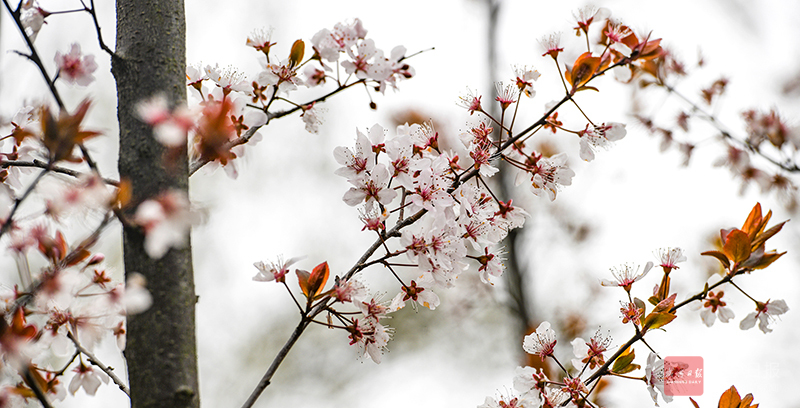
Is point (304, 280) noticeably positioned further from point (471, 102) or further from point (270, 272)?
point (471, 102)

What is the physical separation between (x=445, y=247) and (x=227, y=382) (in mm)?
6069

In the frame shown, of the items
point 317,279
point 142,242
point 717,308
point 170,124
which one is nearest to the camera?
point 170,124

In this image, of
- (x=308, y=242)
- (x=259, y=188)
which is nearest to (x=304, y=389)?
(x=308, y=242)

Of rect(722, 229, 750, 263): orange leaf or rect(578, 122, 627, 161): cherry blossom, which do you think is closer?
rect(722, 229, 750, 263): orange leaf

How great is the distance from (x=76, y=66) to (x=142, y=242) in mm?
445

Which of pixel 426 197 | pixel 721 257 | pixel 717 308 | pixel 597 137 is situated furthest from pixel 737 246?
pixel 426 197

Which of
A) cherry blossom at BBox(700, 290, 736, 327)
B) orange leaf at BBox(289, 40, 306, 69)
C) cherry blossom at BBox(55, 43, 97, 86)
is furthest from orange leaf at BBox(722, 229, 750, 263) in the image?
cherry blossom at BBox(55, 43, 97, 86)

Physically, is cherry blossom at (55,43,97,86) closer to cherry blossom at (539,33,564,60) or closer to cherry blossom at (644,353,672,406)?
cherry blossom at (539,33,564,60)

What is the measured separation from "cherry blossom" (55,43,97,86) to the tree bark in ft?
0.50

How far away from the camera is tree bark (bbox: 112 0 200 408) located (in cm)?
72

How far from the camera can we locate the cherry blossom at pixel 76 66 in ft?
3.17

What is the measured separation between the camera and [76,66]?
0.98 meters

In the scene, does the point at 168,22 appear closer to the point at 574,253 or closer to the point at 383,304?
the point at 383,304

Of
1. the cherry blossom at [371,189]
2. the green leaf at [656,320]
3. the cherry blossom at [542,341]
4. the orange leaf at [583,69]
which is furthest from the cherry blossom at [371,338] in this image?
the orange leaf at [583,69]
